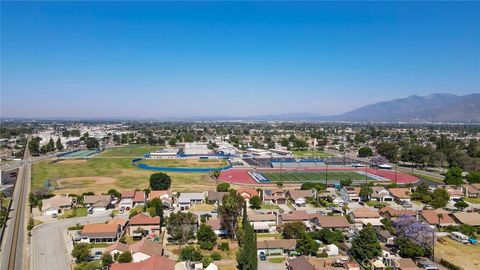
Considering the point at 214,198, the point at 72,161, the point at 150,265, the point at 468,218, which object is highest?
the point at 150,265

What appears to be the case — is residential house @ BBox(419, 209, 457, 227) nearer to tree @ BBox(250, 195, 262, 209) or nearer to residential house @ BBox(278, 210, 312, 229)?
residential house @ BBox(278, 210, 312, 229)

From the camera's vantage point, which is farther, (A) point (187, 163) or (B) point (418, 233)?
(A) point (187, 163)

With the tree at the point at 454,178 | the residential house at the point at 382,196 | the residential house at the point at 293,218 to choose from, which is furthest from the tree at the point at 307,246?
the tree at the point at 454,178

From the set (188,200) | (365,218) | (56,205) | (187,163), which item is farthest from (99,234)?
(187,163)

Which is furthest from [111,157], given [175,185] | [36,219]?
[36,219]

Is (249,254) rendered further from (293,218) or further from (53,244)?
(53,244)

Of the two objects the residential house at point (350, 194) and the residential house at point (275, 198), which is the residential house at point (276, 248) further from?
the residential house at point (350, 194)
